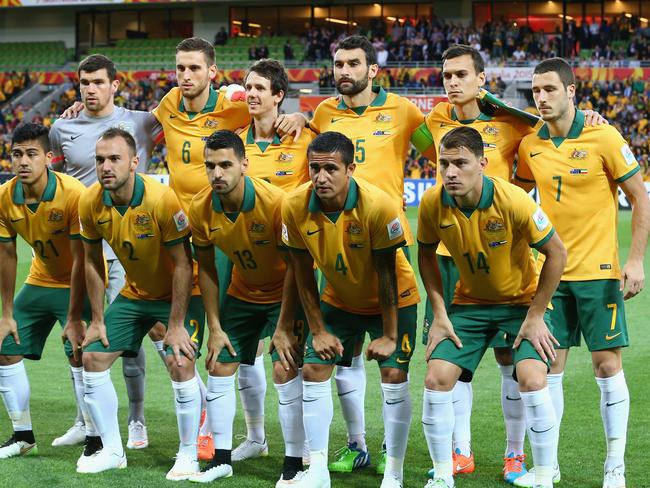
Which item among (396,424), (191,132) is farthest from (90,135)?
(396,424)

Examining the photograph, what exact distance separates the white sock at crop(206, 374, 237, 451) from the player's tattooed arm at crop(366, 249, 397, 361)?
0.92 metres

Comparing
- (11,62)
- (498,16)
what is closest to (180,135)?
(498,16)

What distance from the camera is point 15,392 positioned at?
6.40 m

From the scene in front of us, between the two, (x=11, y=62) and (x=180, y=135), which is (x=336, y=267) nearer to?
(x=180, y=135)

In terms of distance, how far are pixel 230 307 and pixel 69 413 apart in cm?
236

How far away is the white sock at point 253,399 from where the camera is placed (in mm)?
6492

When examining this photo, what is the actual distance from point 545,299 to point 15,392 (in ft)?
10.8

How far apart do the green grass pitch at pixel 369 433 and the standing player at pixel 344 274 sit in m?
0.45

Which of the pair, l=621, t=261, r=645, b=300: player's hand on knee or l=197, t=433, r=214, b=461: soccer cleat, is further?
l=197, t=433, r=214, b=461: soccer cleat

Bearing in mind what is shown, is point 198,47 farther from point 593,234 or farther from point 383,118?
point 593,234

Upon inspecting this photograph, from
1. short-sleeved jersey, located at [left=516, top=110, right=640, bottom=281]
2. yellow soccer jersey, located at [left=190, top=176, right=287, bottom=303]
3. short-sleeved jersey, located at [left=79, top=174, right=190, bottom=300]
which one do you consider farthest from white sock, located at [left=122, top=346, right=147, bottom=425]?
short-sleeved jersey, located at [left=516, top=110, right=640, bottom=281]

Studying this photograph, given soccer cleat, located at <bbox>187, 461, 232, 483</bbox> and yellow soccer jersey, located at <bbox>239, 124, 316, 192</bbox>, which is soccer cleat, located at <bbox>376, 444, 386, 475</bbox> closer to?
soccer cleat, located at <bbox>187, 461, 232, 483</bbox>

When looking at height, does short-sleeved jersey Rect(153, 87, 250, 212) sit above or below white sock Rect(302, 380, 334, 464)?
above

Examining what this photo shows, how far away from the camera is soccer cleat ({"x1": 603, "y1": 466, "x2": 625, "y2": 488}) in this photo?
5.57 metres
